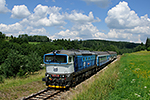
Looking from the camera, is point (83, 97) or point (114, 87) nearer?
point (83, 97)

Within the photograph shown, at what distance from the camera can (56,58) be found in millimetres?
12484

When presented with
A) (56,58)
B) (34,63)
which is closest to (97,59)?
(56,58)

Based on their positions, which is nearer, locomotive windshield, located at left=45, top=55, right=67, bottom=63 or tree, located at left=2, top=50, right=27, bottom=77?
locomotive windshield, located at left=45, top=55, right=67, bottom=63

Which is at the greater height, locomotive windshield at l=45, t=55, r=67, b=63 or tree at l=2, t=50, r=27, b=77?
locomotive windshield at l=45, t=55, r=67, b=63

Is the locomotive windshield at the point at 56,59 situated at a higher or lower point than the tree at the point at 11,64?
higher

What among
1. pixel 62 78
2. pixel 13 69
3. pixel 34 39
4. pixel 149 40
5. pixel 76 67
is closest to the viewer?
pixel 62 78

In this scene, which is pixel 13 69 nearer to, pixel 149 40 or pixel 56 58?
pixel 56 58

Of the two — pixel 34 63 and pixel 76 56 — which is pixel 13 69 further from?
pixel 76 56

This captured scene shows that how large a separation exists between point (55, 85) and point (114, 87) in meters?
5.24

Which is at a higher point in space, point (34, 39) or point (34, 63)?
point (34, 39)

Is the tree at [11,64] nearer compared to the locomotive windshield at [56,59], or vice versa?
the locomotive windshield at [56,59]

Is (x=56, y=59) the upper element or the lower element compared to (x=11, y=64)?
upper

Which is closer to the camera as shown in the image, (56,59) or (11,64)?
(56,59)

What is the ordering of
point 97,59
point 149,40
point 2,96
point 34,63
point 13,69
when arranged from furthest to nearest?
1. point 149,40
2. point 34,63
3. point 13,69
4. point 97,59
5. point 2,96
